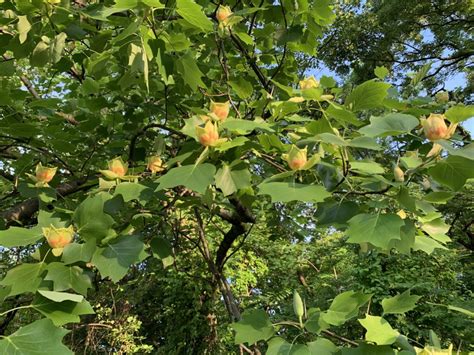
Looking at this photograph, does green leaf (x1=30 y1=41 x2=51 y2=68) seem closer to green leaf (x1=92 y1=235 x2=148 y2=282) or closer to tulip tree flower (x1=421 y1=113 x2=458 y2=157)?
green leaf (x1=92 y1=235 x2=148 y2=282)

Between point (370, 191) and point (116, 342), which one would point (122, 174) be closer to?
point (370, 191)

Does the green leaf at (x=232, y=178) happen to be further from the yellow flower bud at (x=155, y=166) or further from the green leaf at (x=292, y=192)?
the yellow flower bud at (x=155, y=166)

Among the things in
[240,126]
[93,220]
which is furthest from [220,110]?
[93,220]

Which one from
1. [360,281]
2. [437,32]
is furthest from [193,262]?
[437,32]

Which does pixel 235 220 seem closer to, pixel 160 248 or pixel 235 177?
pixel 160 248

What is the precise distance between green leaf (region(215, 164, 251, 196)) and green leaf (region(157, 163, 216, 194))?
0.25ft

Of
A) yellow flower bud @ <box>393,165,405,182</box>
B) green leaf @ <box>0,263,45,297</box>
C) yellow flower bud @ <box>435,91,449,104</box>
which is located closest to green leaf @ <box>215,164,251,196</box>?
yellow flower bud @ <box>393,165,405,182</box>

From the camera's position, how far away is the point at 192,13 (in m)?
1.05

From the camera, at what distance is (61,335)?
80cm

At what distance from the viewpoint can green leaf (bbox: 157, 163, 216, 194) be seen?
0.94m

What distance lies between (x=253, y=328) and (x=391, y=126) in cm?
62

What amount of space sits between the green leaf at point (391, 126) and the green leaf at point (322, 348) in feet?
1.66

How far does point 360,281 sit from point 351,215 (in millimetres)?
4313

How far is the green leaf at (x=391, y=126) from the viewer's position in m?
0.97
